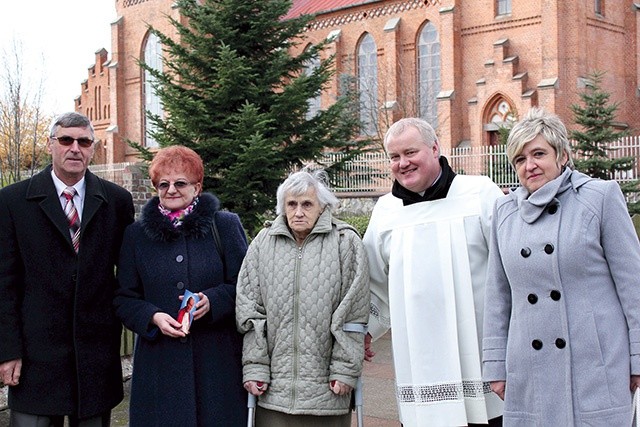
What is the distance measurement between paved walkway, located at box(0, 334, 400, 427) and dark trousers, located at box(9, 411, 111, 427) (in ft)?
5.46

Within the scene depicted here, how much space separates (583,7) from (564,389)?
29421 mm

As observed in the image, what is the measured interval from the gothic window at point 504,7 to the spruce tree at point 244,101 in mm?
19684

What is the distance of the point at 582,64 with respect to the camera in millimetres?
29266

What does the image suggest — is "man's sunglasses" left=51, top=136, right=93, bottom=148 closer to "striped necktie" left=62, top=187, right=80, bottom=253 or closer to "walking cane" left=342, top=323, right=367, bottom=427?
"striped necktie" left=62, top=187, right=80, bottom=253

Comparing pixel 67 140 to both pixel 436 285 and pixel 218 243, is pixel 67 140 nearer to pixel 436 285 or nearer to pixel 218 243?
pixel 218 243

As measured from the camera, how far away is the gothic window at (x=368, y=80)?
34156 mm

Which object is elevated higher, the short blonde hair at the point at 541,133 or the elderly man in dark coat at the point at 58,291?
the short blonde hair at the point at 541,133

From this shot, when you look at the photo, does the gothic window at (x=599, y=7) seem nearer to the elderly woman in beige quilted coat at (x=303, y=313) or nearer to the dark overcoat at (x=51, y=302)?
the elderly woman in beige quilted coat at (x=303, y=313)

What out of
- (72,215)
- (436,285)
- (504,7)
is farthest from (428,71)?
(436,285)

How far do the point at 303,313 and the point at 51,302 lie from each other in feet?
4.54

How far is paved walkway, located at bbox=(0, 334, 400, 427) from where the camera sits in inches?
232

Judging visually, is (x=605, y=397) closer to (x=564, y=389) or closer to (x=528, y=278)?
(x=564, y=389)

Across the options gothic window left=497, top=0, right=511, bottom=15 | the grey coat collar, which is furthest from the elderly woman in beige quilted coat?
gothic window left=497, top=0, right=511, bottom=15

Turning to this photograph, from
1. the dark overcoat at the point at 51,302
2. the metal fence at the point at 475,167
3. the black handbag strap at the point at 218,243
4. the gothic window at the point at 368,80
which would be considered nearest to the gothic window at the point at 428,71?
the gothic window at the point at 368,80
